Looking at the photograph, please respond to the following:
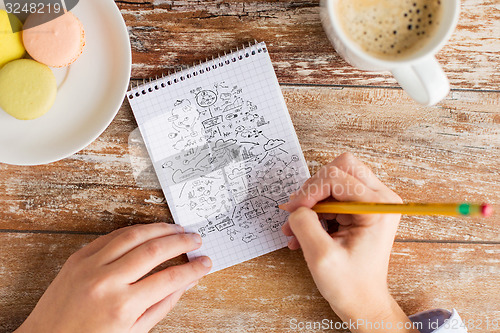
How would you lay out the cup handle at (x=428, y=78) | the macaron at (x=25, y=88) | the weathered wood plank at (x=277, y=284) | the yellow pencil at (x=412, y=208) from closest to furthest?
the yellow pencil at (x=412, y=208), the cup handle at (x=428, y=78), the macaron at (x=25, y=88), the weathered wood plank at (x=277, y=284)

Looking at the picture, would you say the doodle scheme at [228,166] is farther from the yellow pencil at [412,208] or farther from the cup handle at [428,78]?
the cup handle at [428,78]

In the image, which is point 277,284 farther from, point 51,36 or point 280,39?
point 51,36

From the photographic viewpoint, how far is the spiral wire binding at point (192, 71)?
28.6 inches

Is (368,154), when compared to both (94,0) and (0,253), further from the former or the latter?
(0,253)

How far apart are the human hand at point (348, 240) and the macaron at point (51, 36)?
0.43 metres

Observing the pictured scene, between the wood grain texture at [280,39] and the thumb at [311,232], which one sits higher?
the wood grain texture at [280,39]

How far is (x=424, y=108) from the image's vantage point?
0.75 metres

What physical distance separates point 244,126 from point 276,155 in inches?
3.0

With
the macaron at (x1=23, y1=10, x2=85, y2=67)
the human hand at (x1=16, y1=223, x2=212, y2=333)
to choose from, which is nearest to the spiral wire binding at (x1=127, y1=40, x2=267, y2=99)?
the macaron at (x1=23, y1=10, x2=85, y2=67)

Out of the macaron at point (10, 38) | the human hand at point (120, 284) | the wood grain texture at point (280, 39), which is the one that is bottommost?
the human hand at point (120, 284)

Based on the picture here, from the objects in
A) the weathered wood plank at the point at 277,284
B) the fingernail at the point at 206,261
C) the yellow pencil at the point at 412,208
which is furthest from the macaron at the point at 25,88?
the yellow pencil at the point at 412,208

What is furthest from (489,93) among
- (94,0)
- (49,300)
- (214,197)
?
(49,300)

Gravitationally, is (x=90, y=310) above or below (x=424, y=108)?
below

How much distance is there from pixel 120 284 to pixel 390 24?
565 millimetres
